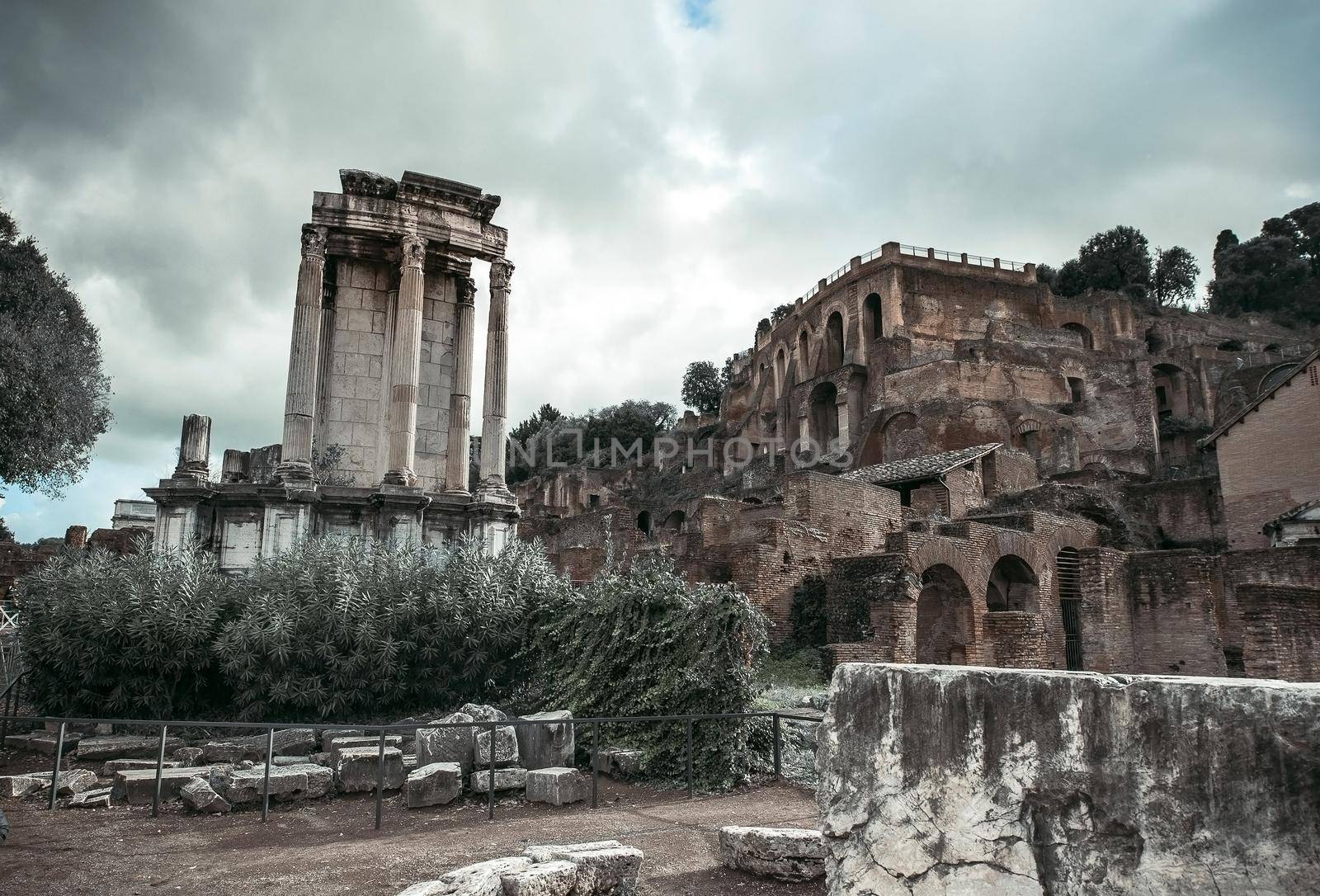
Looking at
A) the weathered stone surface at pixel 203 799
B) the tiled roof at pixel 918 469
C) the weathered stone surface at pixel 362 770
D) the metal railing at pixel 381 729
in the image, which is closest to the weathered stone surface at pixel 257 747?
the metal railing at pixel 381 729

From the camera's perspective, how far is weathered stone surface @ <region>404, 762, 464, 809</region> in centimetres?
740

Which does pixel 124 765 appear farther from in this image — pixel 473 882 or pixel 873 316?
pixel 873 316

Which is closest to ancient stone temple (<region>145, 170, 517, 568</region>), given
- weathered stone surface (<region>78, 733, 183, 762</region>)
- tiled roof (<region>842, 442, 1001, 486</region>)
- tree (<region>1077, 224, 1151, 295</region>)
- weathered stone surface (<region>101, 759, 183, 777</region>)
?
→ weathered stone surface (<region>78, 733, 183, 762</region>)

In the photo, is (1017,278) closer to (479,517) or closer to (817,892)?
(479,517)

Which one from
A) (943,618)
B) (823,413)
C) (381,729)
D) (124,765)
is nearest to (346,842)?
(381,729)

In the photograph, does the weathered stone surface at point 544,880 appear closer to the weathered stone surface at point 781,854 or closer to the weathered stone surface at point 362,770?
the weathered stone surface at point 781,854

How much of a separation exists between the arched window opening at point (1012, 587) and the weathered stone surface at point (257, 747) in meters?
14.6

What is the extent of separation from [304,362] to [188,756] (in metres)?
6.22

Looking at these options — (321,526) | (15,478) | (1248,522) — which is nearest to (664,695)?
(321,526)

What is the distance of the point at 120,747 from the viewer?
29.3 feet

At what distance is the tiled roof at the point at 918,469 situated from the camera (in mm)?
25641

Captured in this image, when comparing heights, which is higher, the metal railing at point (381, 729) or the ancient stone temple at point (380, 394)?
the ancient stone temple at point (380, 394)

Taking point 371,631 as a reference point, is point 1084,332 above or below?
above

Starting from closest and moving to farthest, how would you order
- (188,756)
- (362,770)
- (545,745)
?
(362,770) < (545,745) < (188,756)
